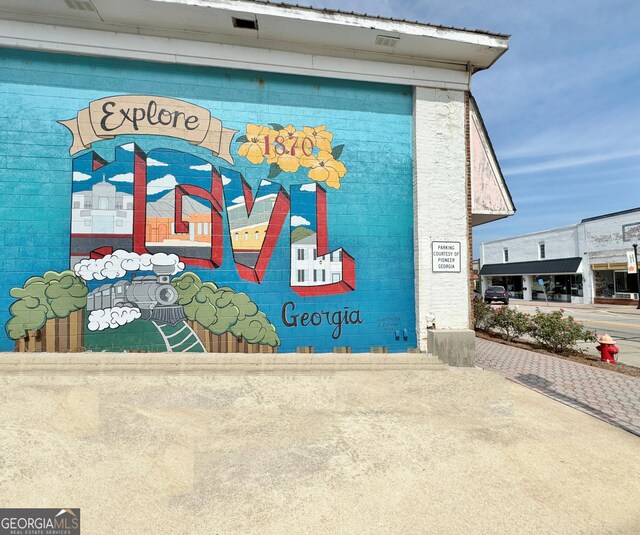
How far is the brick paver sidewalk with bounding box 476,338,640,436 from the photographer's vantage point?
5117mm

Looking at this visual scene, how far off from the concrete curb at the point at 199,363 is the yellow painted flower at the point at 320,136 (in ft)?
14.6

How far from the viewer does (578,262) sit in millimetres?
29891

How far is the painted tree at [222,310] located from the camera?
22.4ft

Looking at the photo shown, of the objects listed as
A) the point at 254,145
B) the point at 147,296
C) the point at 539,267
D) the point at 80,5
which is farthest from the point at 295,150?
the point at 539,267

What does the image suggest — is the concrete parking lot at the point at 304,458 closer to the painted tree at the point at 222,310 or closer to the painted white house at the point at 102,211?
the painted tree at the point at 222,310

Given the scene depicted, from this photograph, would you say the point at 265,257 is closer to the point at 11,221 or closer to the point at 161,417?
the point at 161,417

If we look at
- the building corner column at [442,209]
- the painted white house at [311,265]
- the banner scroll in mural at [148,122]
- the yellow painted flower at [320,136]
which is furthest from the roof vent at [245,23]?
the painted white house at [311,265]

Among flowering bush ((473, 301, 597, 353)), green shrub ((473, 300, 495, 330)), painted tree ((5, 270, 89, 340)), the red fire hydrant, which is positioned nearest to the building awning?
green shrub ((473, 300, 495, 330))

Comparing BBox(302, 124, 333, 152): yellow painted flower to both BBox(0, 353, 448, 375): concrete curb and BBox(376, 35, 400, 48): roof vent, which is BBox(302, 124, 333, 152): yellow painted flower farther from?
BBox(0, 353, 448, 375): concrete curb

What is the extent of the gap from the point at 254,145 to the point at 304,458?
5.90 metres

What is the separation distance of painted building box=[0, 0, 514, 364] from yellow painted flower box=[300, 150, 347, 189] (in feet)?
0.10

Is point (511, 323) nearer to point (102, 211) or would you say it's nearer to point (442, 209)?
point (442, 209)

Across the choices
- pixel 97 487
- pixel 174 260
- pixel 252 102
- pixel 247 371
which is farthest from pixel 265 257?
pixel 97 487

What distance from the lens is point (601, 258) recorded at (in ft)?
92.3
